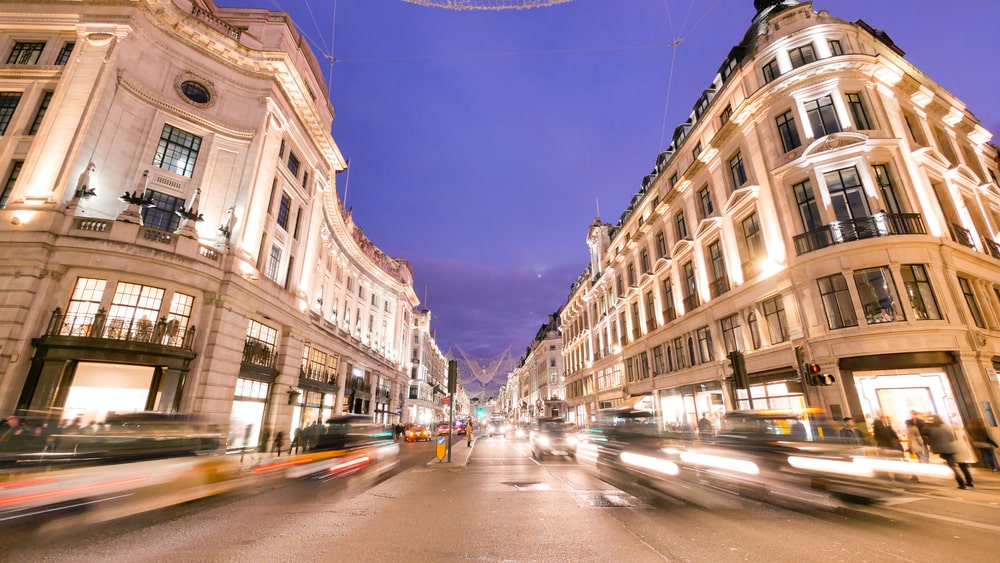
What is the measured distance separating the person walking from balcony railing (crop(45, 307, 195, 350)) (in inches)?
1052

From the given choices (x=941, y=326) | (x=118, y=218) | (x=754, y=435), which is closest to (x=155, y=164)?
(x=118, y=218)

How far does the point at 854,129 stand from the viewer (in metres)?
18.6

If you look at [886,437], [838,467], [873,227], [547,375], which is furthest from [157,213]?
[547,375]

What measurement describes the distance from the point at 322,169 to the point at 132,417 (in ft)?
90.7

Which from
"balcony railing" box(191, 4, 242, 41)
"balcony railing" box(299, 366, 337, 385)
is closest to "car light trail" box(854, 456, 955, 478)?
"balcony railing" box(299, 366, 337, 385)

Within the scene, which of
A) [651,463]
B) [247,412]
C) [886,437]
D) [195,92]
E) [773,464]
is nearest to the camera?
[773,464]

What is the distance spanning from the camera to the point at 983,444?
12.8 m

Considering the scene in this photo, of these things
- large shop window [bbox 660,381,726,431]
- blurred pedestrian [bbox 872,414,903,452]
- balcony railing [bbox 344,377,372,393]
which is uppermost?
balcony railing [bbox 344,377,372,393]

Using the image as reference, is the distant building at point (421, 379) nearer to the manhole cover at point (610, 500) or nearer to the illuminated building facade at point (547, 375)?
the illuminated building facade at point (547, 375)

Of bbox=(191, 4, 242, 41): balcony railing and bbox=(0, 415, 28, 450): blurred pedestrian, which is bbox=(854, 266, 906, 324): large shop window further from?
bbox=(191, 4, 242, 41): balcony railing

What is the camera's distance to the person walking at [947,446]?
1048 centimetres

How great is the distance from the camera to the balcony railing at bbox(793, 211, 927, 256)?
55.4 ft

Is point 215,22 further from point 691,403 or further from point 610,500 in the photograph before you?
point 691,403

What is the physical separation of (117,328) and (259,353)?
292 inches
